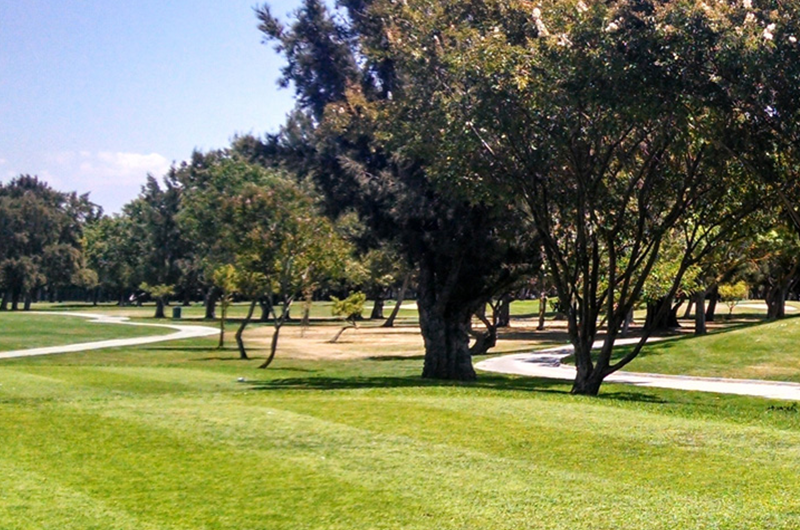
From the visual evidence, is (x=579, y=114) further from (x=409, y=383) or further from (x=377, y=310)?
(x=377, y=310)

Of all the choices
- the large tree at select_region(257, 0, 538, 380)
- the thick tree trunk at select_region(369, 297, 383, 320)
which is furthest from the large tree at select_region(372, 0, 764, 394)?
the thick tree trunk at select_region(369, 297, 383, 320)

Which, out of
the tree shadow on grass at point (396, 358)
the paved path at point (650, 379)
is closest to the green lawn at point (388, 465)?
the paved path at point (650, 379)

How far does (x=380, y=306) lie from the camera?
8512 centimetres

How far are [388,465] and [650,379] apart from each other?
64.0ft

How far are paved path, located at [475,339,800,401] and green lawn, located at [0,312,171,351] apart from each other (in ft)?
60.1

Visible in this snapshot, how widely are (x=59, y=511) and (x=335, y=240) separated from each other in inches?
852

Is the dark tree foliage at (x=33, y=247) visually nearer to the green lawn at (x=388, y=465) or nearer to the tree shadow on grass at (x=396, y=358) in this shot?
the tree shadow on grass at (x=396, y=358)

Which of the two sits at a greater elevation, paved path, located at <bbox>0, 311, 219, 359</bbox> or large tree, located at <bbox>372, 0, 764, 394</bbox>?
large tree, located at <bbox>372, 0, 764, 394</bbox>

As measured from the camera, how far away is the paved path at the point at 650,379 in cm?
2258

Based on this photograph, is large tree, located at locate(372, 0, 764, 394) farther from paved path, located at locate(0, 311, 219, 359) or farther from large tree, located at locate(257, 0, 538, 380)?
paved path, located at locate(0, 311, 219, 359)

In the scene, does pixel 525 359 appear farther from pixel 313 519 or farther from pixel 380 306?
pixel 380 306

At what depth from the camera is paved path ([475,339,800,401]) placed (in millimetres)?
22578

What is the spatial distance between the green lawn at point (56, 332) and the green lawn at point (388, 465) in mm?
28468

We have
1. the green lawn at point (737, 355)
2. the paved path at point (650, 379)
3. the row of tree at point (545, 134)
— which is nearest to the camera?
the row of tree at point (545, 134)
